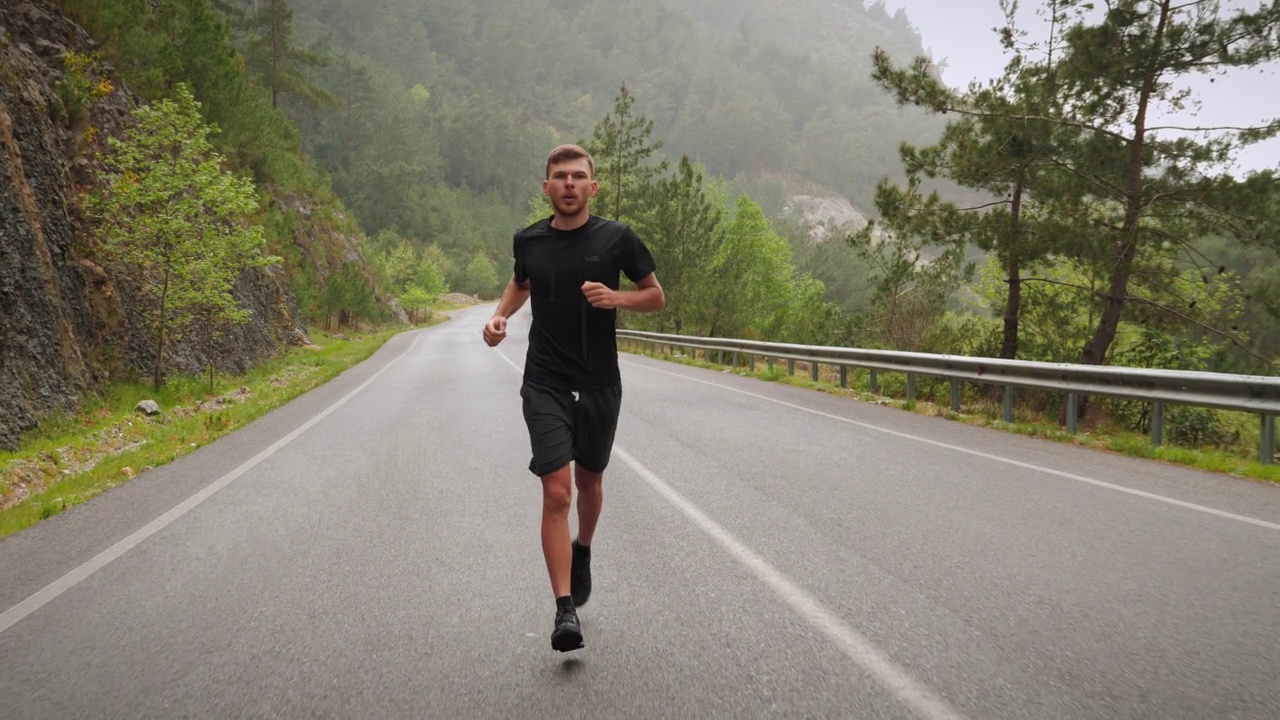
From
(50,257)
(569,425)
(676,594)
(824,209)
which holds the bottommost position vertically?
Answer: (676,594)

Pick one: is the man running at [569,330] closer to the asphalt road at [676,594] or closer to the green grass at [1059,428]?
the asphalt road at [676,594]

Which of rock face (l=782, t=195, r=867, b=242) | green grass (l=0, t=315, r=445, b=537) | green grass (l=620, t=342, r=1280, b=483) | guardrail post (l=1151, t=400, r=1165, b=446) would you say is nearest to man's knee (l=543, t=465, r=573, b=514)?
green grass (l=0, t=315, r=445, b=537)

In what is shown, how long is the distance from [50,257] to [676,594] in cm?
1224

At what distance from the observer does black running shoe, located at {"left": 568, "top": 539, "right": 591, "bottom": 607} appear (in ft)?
12.2

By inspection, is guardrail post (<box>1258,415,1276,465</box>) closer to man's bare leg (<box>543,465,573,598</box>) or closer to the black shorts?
the black shorts

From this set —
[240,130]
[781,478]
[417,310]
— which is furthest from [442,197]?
[781,478]

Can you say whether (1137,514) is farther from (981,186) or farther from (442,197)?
(442,197)

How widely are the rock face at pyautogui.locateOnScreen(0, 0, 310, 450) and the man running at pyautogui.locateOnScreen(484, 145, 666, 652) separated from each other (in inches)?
346

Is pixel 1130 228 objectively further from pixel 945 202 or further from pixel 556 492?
pixel 556 492

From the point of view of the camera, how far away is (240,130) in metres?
29.7

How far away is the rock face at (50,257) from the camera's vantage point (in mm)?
10008

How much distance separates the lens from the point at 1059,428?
1063 cm

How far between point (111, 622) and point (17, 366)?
26.8 feet

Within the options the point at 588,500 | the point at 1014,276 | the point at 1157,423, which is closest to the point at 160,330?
the point at 588,500
